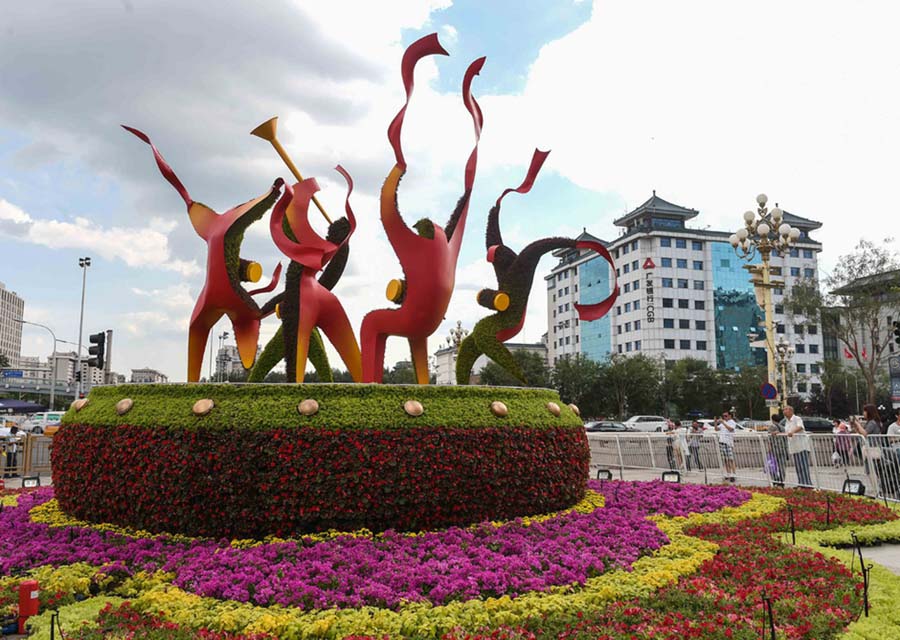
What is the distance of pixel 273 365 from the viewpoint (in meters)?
12.8

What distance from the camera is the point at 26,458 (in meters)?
17.7

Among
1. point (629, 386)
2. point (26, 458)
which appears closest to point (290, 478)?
point (26, 458)

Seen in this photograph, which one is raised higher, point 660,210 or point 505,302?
point 660,210

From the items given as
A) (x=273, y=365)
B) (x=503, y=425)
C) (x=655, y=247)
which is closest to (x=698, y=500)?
(x=503, y=425)

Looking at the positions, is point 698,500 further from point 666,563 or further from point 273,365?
point 273,365

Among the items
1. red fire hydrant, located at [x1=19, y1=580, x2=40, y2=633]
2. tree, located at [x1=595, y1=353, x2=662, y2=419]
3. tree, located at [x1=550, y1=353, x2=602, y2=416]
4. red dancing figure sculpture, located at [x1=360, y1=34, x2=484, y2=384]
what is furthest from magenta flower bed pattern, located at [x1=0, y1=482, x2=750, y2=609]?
tree, located at [x1=595, y1=353, x2=662, y2=419]

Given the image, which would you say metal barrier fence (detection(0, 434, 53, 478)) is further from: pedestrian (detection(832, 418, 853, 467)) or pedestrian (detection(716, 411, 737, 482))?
pedestrian (detection(832, 418, 853, 467))

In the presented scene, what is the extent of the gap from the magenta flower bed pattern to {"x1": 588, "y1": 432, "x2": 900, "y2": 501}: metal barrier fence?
5.97 m

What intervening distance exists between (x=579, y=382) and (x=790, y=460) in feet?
135

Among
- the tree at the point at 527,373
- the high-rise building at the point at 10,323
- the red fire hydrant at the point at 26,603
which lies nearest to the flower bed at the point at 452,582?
the red fire hydrant at the point at 26,603

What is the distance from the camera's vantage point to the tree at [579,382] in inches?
2140

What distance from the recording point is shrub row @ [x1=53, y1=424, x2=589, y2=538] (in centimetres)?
737

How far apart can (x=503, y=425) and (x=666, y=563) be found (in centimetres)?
274

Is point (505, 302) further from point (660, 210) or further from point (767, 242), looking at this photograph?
point (660, 210)
